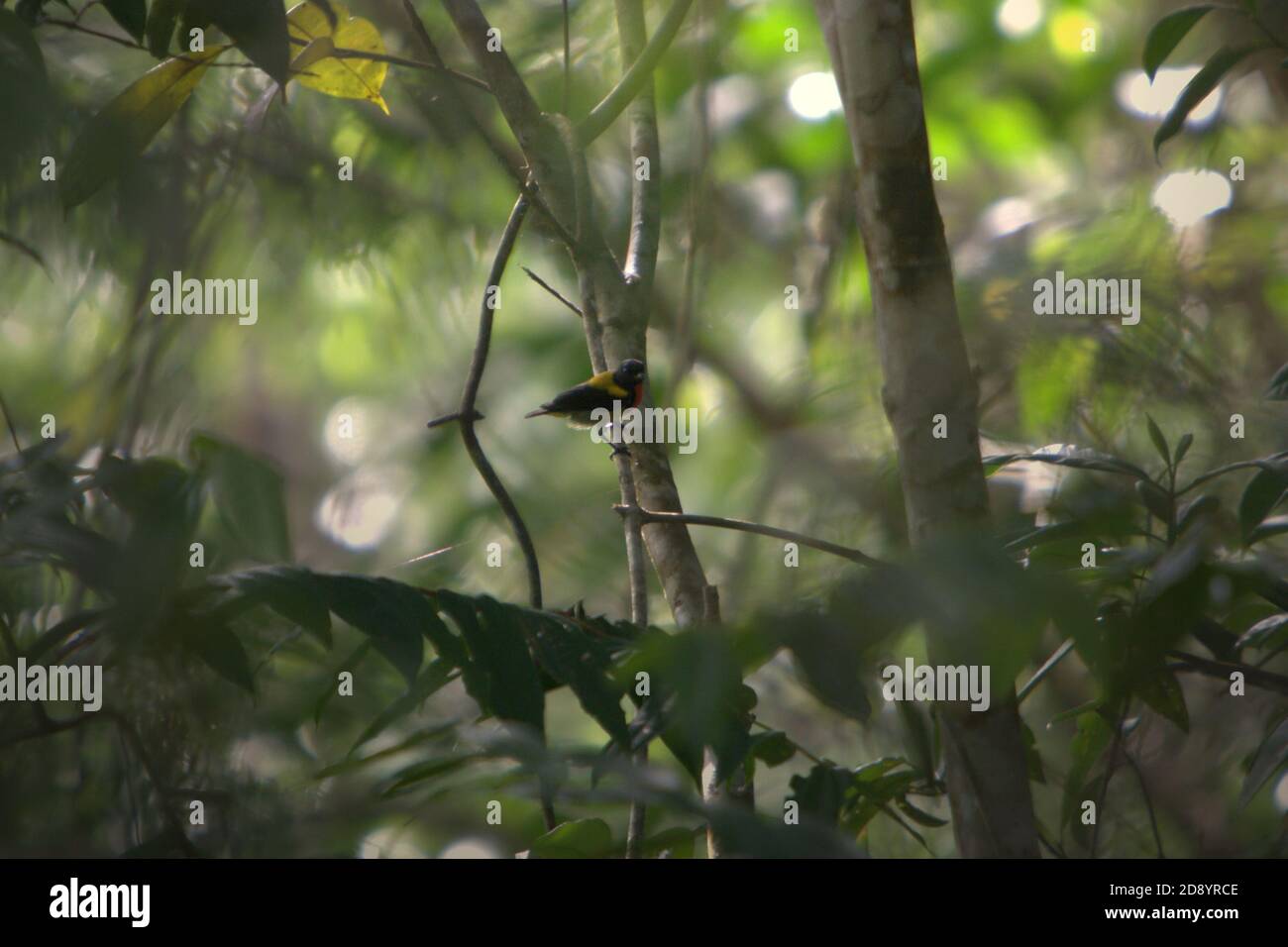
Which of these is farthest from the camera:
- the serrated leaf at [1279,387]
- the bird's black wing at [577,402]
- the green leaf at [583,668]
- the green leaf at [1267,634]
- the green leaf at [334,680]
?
the bird's black wing at [577,402]

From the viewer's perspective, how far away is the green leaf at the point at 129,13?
1.43m

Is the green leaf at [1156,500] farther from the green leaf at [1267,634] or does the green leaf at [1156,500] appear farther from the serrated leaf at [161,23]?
the serrated leaf at [161,23]

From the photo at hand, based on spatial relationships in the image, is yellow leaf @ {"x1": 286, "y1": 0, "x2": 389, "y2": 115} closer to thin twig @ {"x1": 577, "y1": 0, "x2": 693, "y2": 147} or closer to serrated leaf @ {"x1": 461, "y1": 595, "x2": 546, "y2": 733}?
thin twig @ {"x1": 577, "y1": 0, "x2": 693, "y2": 147}

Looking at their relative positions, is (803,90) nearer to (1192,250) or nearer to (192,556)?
(1192,250)

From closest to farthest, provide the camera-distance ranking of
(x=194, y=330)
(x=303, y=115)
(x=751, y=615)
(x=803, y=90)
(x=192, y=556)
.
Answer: (x=751, y=615) → (x=192, y=556) → (x=194, y=330) → (x=303, y=115) → (x=803, y=90)

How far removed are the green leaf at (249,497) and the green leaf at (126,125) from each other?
392mm

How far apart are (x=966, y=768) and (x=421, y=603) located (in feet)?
1.96

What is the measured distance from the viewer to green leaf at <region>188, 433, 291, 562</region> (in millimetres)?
1292

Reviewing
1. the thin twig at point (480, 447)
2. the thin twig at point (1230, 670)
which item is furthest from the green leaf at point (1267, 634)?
the thin twig at point (480, 447)

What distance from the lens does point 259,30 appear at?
4.40 feet

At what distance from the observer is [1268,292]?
374 cm

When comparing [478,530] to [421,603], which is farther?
[478,530]

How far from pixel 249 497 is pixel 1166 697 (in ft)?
3.92
